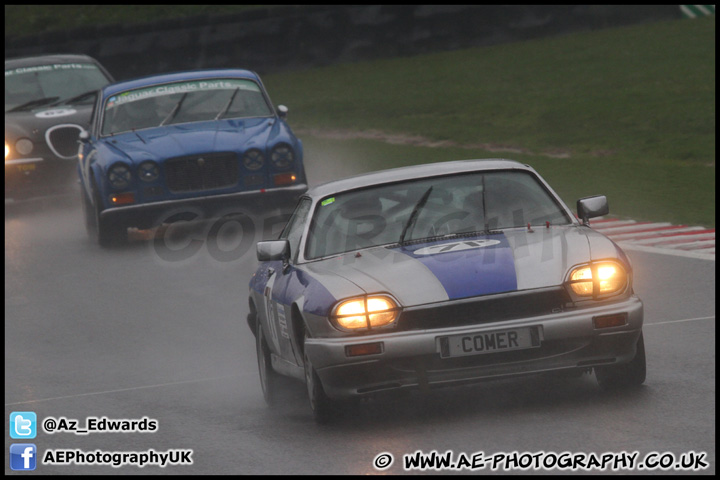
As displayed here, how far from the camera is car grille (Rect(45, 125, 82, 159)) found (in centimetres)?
1784

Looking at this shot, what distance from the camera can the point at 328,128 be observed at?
23.8 metres

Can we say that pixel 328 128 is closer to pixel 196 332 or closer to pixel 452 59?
pixel 452 59

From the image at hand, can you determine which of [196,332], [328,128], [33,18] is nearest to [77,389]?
[196,332]

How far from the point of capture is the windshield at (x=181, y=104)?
14.9 meters

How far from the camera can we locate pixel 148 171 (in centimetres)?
1393

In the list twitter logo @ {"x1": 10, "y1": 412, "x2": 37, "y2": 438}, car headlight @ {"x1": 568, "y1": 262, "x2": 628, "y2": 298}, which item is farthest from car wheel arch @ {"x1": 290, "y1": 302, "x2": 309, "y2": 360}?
twitter logo @ {"x1": 10, "y1": 412, "x2": 37, "y2": 438}

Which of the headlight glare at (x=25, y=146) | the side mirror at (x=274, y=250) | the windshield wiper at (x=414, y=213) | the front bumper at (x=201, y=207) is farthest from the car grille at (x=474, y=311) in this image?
the headlight glare at (x=25, y=146)

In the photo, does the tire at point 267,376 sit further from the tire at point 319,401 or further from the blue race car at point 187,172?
the blue race car at point 187,172

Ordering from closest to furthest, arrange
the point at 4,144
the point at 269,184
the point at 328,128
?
the point at 269,184
the point at 4,144
the point at 328,128

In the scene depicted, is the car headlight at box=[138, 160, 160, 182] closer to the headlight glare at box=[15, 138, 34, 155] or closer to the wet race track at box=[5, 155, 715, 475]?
the wet race track at box=[5, 155, 715, 475]

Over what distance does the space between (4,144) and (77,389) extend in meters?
10.2

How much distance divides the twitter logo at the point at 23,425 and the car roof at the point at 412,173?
2.01 meters

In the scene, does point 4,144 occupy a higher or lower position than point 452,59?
lower
